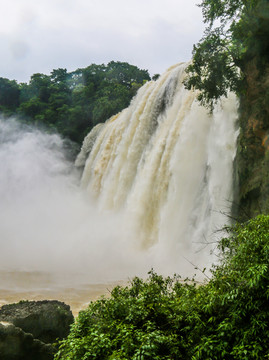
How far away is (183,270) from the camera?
11.4 meters

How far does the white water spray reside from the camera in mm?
11914

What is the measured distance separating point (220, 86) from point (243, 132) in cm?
166

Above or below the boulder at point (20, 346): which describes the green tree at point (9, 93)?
above

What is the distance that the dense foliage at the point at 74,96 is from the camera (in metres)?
30.7

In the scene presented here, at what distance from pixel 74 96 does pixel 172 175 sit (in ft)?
86.2

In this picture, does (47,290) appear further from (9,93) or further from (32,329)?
(9,93)

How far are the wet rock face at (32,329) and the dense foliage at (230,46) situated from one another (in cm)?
821

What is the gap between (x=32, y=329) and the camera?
6027 millimetres

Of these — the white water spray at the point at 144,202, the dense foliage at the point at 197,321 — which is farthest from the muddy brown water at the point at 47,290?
the dense foliage at the point at 197,321

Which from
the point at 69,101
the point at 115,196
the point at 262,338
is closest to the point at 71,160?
the point at 69,101

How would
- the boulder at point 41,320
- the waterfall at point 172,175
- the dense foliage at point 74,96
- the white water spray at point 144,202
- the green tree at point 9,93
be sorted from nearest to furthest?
1. the boulder at point 41,320
2. the waterfall at point 172,175
3. the white water spray at point 144,202
4. the dense foliage at point 74,96
5. the green tree at point 9,93

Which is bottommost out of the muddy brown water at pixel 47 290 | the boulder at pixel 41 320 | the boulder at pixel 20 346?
the boulder at pixel 20 346

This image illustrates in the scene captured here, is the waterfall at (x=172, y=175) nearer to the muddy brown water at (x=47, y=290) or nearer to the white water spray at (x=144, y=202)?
the white water spray at (x=144, y=202)

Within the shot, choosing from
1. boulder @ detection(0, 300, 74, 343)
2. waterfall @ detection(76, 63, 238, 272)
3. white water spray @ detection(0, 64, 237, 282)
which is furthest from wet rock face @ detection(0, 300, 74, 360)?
white water spray @ detection(0, 64, 237, 282)
